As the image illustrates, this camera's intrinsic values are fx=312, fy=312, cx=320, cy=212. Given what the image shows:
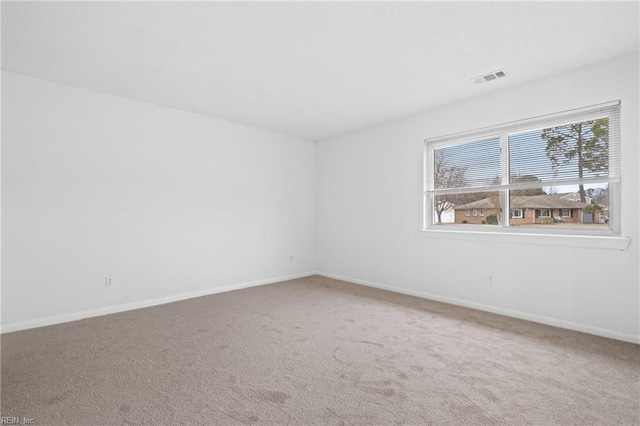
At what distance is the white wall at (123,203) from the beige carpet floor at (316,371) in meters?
0.50

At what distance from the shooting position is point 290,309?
12.3 ft

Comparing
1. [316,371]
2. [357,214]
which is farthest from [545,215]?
[316,371]

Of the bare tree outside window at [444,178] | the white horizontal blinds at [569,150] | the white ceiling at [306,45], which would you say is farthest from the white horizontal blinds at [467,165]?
the white ceiling at [306,45]

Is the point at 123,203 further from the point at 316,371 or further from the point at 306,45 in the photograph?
the point at 316,371

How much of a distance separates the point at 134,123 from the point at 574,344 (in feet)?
16.9

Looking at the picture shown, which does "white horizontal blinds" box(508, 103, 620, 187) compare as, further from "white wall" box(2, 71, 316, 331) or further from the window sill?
"white wall" box(2, 71, 316, 331)

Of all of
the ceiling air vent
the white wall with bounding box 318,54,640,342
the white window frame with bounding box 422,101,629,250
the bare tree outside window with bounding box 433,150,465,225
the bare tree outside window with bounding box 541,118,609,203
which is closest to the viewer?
the white wall with bounding box 318,54,640,342

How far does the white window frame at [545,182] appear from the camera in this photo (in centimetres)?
292

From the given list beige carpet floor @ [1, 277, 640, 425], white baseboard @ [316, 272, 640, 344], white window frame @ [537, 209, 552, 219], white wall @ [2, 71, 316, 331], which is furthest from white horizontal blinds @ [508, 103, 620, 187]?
white wall @ [2, 71, 316, 331]

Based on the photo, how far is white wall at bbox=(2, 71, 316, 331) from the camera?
315 centimetres

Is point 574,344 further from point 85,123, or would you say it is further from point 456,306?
point 85,123

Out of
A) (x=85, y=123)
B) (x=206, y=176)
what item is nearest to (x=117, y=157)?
(x=85, y=123)

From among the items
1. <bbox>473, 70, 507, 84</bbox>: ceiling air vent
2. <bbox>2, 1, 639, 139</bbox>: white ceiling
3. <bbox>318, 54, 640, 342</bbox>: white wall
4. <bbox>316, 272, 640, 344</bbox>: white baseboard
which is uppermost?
<bbox>473, 70, 507, 84</bbox>: ceiling air vent

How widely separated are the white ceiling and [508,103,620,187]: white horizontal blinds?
54cm
